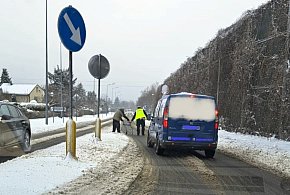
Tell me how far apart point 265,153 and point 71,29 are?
24.7 ft

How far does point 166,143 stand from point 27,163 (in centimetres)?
436

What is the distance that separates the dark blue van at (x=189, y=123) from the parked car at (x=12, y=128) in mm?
4459

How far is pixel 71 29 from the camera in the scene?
27.7 feet

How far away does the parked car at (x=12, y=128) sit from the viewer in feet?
32.8

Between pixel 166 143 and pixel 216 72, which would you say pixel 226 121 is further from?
pixel 166 143

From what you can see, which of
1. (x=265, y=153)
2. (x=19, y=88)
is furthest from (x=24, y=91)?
(x=265, y=153)

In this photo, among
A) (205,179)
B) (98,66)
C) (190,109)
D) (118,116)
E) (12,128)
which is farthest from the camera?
(118,116)

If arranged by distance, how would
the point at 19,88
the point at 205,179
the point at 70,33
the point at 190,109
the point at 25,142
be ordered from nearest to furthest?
1. the point at 205,179
2. the point at 70,33
3. the point at 190,109
4. the point at 25,142
5. the point at 19,88

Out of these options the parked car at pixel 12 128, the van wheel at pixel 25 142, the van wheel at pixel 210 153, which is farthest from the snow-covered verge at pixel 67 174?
the van wheel at pixel 25 142

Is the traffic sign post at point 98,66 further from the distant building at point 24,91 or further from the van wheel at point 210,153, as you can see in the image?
the distant building at point 24,91

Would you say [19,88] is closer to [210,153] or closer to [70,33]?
[210,153]

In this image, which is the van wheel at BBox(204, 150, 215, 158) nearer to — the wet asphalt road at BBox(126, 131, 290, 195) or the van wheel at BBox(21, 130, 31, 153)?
the wet asphalt road at BBox(126, 131, 290, 195)

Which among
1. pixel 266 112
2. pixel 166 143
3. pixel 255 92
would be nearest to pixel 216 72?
pixel 255 92

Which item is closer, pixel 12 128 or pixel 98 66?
pixel 12 128
